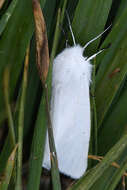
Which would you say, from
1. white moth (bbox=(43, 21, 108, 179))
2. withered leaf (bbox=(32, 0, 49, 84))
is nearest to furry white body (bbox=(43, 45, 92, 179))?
white moth (bbox=(43, 21, 108, 179))

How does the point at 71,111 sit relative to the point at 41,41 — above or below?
below

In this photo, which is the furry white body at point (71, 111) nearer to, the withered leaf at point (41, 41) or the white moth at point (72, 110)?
the white moth at point (72, 110)

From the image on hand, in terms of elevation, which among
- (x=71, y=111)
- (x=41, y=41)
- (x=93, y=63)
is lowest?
(x=71, y=111)

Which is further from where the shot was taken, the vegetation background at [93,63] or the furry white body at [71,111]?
the furry white body at [71,111]

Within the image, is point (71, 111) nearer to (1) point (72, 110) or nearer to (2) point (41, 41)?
(1) point (72, 110)

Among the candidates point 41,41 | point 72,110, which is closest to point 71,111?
point 72,110

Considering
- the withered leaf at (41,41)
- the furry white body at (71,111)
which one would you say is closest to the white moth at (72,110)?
the furry white body at (71,111)

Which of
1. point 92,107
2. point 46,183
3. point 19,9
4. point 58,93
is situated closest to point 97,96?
point 92,107

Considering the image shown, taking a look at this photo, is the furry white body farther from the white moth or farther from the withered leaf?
the withered leaf
